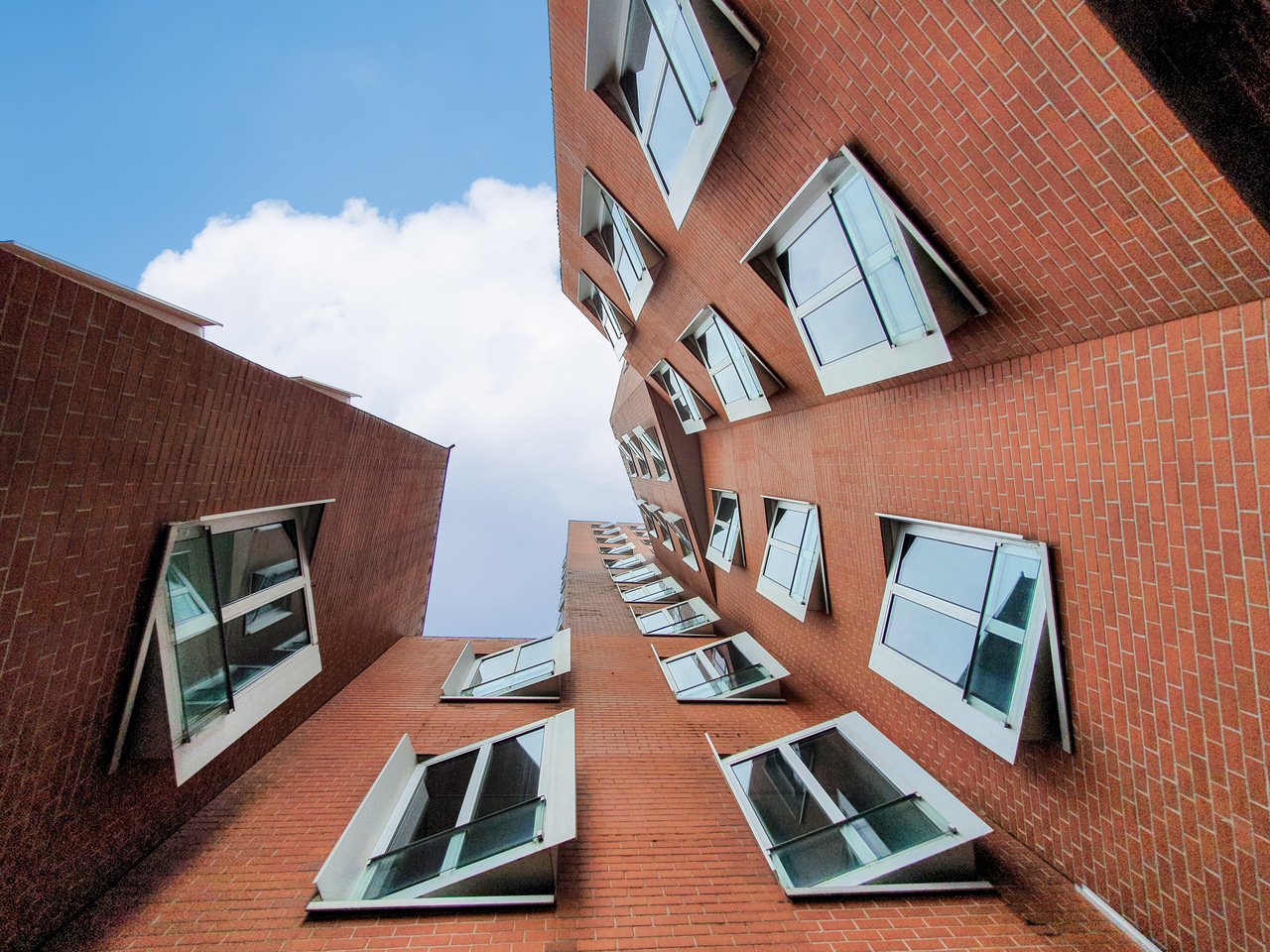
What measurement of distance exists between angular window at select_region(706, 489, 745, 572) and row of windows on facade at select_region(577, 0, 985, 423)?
3.80m

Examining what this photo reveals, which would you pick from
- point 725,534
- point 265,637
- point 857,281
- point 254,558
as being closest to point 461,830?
point 265,637

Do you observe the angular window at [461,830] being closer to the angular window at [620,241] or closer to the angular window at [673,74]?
the angular window at [673,74]

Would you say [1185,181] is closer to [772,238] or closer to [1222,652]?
[1222,652]

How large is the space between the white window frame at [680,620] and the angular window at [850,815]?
6138 mm

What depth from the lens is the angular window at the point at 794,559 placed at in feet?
23.0

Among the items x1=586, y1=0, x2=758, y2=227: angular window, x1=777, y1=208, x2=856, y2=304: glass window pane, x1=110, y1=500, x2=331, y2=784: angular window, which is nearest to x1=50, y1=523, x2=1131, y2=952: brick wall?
x1=110, y1=500, x2=331, y2=784: angular window

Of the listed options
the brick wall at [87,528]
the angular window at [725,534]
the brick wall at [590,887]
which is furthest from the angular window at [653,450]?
the brick wall at [87,528]

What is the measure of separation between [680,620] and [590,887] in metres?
8.77

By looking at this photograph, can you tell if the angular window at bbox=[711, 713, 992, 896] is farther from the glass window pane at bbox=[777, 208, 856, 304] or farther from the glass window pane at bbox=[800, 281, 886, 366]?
the glass window pane at bbox=[777, 208, 856, 304]

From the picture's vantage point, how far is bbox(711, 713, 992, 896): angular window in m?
3.96

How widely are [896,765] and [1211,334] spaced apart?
427 cm

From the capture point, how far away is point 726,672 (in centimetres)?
838

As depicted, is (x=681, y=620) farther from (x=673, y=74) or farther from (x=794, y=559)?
(x=673, y=74)

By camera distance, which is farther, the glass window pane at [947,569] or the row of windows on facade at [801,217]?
the glass window pane at [947,569]
